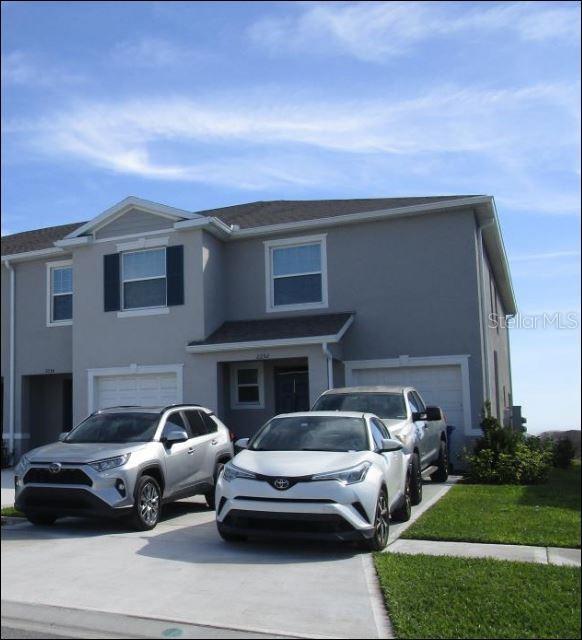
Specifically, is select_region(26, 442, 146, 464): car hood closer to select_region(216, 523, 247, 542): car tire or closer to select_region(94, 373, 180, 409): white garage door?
select_region(216, 523, 247, 542): car tire

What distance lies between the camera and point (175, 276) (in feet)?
56.9

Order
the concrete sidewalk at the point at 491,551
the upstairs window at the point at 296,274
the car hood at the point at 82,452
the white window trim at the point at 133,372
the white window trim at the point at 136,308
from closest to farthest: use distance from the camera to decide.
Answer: the concrete sidewalk at the point at 491,551 < the car hood at the point at 82,452 < the white window trim at the point at 133,372 < the upstairs window at the point at 296,274 < the white window trim at the point at 136,308

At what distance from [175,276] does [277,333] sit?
3017 mm

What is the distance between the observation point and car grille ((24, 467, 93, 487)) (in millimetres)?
8984

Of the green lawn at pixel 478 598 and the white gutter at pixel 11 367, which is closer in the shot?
the green lawn at pixel 478 598

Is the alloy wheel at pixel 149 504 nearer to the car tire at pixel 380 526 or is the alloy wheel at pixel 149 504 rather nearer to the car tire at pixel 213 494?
the car tire at pixel 213 494

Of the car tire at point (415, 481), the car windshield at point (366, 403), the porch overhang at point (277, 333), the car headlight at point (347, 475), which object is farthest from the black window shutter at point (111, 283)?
the car headlight at point (347, 475)

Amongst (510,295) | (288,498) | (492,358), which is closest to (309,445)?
(288,498)

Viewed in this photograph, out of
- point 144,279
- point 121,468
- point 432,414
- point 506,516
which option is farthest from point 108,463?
point 144,279

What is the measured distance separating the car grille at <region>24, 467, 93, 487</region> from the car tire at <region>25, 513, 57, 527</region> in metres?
0.50

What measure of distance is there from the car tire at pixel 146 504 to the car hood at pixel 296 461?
1.48 m

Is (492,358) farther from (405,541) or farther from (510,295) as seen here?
(405,541)

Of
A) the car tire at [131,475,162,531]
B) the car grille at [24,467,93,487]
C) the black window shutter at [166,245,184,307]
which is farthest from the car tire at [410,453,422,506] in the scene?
the black window shutter at [166,245,184,307]

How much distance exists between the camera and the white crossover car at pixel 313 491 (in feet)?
24.8
